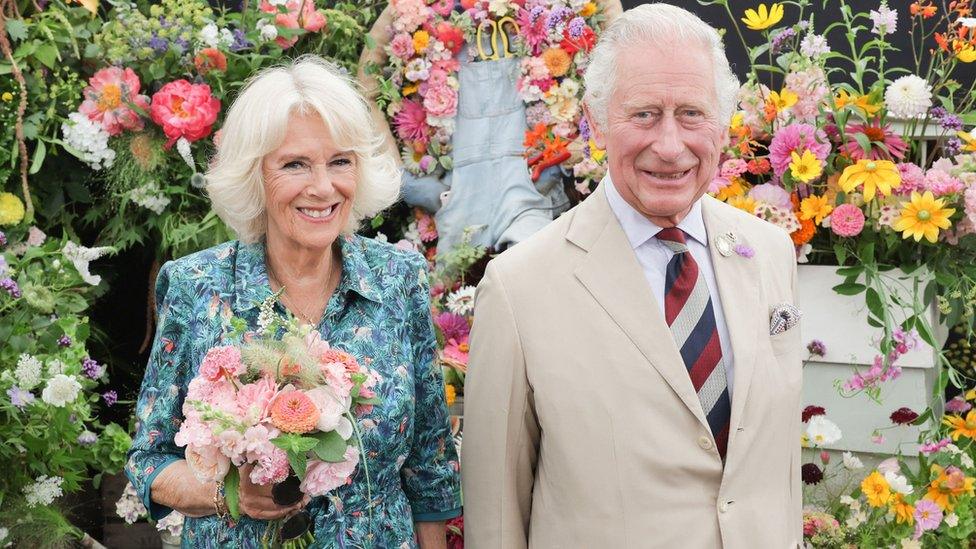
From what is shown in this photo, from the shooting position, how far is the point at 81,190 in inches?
159

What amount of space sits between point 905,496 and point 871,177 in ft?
2.99

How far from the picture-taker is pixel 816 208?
3.35 m

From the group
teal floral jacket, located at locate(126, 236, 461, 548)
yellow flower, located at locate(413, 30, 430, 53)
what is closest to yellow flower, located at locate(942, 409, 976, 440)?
teal floral jacket, located at locate(126, 236, 461, 548)

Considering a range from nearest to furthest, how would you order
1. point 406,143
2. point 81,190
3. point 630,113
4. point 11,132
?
point 630,113 → point 11,132 → point 81,190 → point 406,143

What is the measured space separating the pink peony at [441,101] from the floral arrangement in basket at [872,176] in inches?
44.8

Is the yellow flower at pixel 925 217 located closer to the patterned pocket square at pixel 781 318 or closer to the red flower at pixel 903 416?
the red flower at pixel 903 416

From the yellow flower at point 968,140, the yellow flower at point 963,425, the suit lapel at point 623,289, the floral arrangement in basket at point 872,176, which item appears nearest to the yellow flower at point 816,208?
the floral arrangement in basket at point 872,176

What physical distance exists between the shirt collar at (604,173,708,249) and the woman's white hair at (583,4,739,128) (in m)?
0.15

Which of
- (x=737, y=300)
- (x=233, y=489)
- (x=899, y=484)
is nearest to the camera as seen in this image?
(x=233, y=489)

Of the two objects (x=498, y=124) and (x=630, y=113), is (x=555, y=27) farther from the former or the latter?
(x=630, y=113)

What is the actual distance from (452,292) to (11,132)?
160 centimetres

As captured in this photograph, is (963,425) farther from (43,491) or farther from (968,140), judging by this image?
(43,491)

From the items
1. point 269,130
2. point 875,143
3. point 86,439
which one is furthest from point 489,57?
point 269,130

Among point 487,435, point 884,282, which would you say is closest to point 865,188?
point 884,282
